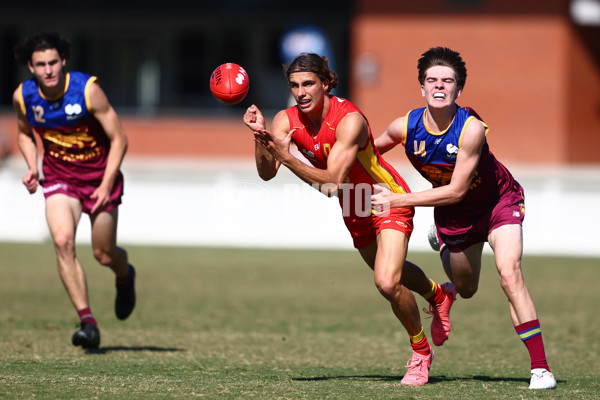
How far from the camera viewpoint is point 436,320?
7156 millimetres

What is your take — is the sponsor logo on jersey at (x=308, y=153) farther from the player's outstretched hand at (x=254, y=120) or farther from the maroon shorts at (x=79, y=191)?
the maroon shorts at (x=79, y=191)

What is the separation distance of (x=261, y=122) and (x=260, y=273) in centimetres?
839

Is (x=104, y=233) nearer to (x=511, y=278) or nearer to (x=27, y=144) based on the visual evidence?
(x=27, y=144)

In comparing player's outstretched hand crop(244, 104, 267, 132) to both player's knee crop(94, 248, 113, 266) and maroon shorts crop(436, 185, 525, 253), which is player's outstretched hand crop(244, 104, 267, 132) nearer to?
maroon shorts crop(436, 185, 525, 253)

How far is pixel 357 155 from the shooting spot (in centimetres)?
662

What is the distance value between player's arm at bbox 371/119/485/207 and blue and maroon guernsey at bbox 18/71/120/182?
2.66 m

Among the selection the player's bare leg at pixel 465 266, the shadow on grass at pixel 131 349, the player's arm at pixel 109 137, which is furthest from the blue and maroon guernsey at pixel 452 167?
the shadow on grass at pixel 131 349

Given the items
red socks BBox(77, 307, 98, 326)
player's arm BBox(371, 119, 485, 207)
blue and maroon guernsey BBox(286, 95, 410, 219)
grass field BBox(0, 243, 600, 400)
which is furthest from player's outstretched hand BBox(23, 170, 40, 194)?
player's arm BBox(371, 119, 485, 207)

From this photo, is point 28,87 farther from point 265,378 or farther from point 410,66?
point 410,66

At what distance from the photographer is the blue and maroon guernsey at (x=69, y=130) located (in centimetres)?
782

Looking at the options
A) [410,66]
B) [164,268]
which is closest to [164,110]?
[410,66]

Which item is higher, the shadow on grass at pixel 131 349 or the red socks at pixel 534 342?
the red socks at pixel 534 342

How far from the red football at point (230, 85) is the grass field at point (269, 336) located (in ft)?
5.97

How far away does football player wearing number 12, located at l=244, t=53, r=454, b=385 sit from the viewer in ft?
20.7
